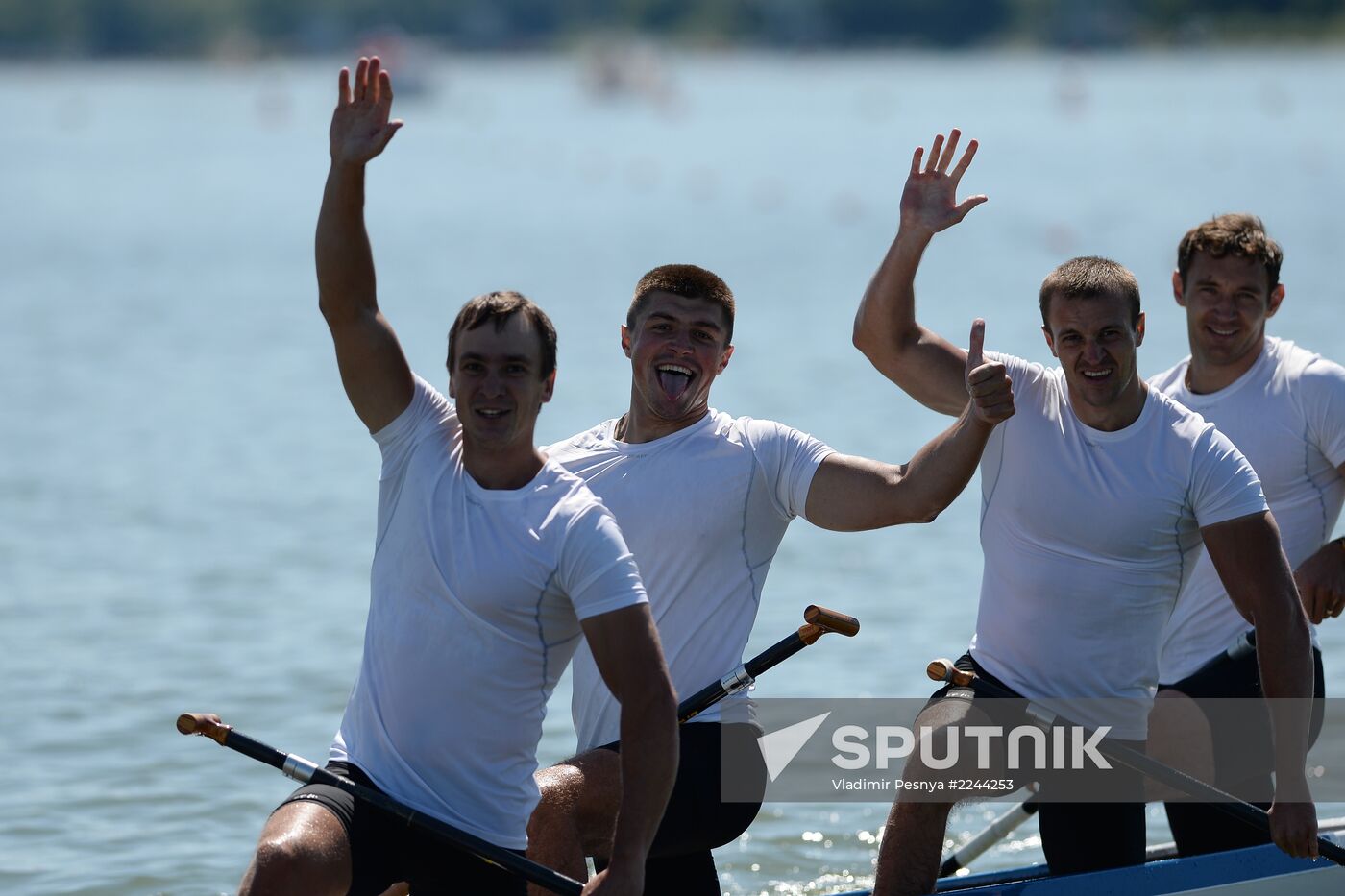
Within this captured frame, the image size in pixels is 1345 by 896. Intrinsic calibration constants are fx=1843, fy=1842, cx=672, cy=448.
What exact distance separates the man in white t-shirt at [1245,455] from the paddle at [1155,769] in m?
0.51

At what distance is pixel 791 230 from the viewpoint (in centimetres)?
3841

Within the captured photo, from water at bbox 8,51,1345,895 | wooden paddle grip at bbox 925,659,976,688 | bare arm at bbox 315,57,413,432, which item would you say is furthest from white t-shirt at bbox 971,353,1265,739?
water at bbox 8,51,1345,895

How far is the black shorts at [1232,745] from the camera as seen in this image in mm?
5711

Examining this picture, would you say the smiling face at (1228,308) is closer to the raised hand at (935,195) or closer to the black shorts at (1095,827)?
the raised hand at (935,195)

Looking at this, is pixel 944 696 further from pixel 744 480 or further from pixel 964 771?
pixel 744 480

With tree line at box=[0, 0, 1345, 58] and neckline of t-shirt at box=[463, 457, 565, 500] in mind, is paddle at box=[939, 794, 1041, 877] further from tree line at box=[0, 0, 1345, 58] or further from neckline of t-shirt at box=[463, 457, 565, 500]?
tree line at box=[0, 0, 1345, 58]

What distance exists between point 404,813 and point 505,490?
30.8 inches

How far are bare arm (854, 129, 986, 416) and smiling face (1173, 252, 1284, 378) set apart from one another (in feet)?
3.06

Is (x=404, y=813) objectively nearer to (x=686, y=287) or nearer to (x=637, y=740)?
(x=637, y=740)

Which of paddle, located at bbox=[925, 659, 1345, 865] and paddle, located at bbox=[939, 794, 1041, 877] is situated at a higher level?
paddle, located at bbox=[925, 659, 1345, 865]

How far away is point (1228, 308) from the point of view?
5.93 meters

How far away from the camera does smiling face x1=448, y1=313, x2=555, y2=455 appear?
4297 mm

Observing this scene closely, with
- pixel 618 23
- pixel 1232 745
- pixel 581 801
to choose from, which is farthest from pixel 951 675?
pixel 618 23

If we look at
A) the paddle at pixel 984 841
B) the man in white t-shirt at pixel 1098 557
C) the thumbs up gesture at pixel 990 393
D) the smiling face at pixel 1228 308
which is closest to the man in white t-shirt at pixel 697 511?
the thumbs up gesture at pixel 990 393
